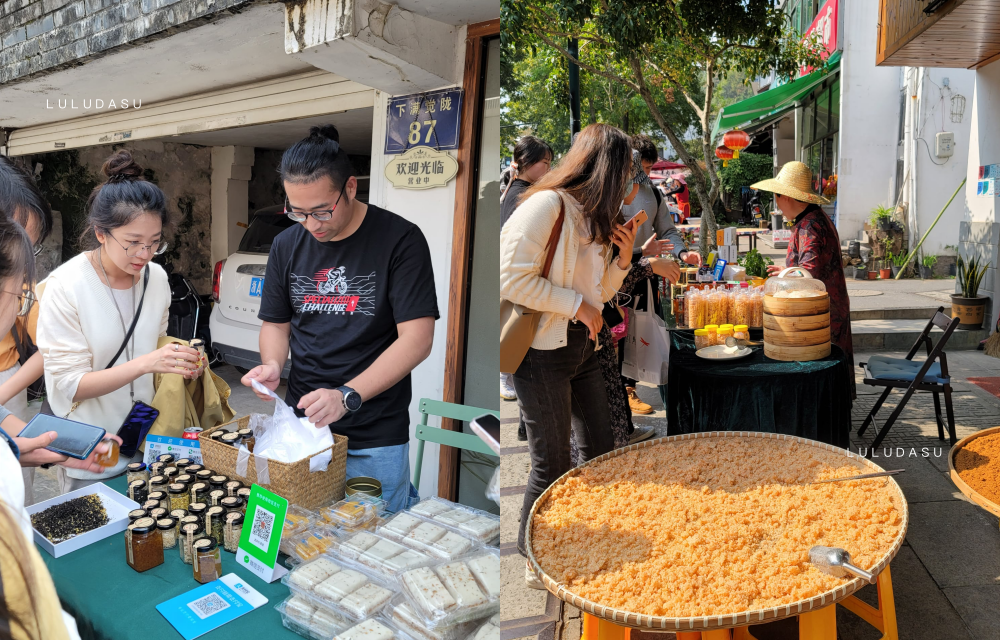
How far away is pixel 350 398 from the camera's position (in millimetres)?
1685

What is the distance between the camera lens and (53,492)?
63.4 inches

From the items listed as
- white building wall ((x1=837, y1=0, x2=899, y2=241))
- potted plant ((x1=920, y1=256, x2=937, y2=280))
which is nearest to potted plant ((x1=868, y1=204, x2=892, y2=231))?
white building wall ((x1=837, y1=0, x2=899, y2=241))

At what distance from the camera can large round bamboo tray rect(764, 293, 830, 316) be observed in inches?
95.2

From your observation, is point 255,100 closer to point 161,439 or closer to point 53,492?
point 161,439

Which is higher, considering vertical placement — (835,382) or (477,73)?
(477,73)

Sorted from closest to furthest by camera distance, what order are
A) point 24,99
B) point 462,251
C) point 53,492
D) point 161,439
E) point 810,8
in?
point 53,492, point 161,439, point 24,99, point 462,251, point 810,8

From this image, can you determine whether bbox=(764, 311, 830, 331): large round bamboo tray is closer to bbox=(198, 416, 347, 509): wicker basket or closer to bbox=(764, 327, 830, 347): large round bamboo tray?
bbox=(764, 327, 830, 347): large round bamboo tray

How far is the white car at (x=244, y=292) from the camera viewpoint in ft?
6.29

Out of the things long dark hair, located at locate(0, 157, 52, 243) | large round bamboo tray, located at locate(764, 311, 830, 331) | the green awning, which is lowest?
large round bamboo tray, located at locate(764, 311, 830, 331)

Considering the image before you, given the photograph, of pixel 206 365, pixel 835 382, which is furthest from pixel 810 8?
pixel 206 365

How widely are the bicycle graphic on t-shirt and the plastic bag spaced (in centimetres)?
29

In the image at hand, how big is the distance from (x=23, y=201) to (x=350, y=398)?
82 centimetres

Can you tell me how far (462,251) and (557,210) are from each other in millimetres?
696

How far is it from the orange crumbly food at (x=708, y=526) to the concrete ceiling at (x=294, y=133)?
1.61 metres
